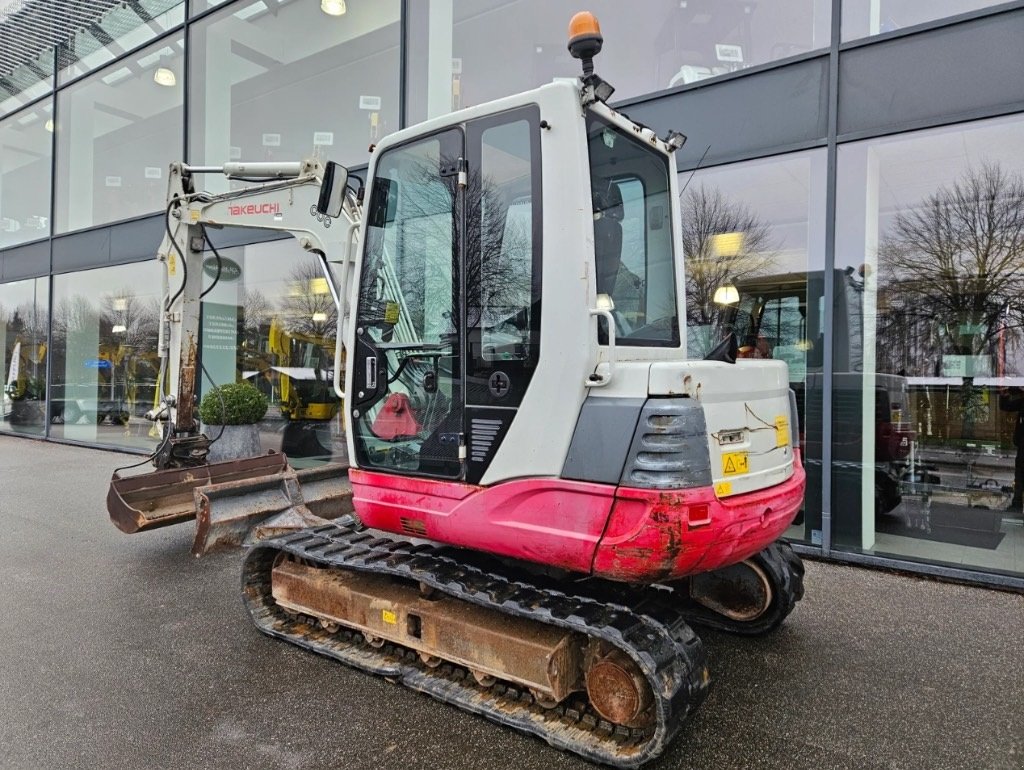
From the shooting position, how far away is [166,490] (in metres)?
5.39

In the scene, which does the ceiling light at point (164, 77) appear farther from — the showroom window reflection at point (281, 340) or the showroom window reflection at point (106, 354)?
the showroom window reflection at point (281, 340)

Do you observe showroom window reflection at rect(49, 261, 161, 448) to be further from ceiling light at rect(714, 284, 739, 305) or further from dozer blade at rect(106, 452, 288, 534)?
ceiling light at rect(714, 284, 739, 305)

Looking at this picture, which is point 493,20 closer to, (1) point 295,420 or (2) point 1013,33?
(2) point 1013,33

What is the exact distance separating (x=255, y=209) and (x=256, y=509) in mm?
2420

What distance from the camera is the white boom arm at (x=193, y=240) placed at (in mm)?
5016

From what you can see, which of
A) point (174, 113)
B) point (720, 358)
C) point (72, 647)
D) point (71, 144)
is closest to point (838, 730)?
point (720, 358)

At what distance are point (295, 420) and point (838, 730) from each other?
27.5 ft

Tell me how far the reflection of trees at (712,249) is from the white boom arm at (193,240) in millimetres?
3360

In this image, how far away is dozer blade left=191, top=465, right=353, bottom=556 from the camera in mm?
4453

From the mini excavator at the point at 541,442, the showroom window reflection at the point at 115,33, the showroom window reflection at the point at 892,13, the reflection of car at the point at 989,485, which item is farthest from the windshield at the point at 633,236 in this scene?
the showroom window reflection at the point at 115,33

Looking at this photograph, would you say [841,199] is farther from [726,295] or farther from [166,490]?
[166,490]

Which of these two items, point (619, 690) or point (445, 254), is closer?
point (619, 690)

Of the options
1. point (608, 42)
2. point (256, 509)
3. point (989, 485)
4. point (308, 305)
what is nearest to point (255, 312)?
point (308, 305)

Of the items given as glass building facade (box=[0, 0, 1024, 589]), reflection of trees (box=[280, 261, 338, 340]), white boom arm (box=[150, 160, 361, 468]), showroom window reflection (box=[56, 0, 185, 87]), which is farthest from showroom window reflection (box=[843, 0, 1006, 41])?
showroom window reflection (box=[56, 0, 185, 87])
